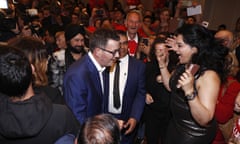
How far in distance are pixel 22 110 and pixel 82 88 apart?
2.14ft

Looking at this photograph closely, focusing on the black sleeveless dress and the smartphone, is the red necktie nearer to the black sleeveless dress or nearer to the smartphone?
the black sleeveless dress

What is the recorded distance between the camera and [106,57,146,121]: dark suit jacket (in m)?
2.25

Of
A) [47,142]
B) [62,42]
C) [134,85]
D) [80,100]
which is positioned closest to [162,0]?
[62,42]

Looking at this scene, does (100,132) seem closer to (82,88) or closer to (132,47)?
(82,88)

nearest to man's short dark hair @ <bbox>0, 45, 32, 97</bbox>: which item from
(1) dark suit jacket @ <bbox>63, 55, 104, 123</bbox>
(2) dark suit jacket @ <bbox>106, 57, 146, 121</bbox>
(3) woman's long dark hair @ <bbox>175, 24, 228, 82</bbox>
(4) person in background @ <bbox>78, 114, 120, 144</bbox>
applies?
(4) person in background @ <bbox>78, 114, 120, 144</bbox>

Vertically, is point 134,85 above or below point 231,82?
below

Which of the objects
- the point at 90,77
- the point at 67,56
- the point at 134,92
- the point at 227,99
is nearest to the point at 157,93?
the point at 134,92

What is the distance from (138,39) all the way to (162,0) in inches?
186

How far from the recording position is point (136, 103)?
2.32 meters

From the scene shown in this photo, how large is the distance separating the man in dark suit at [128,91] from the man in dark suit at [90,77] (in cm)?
32

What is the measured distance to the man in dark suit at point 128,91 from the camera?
224 cm

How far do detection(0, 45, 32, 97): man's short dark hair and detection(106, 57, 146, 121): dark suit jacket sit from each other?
113cm

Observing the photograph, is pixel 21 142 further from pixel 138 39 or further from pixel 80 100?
pixel 138 39

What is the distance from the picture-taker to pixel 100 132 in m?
1.01
